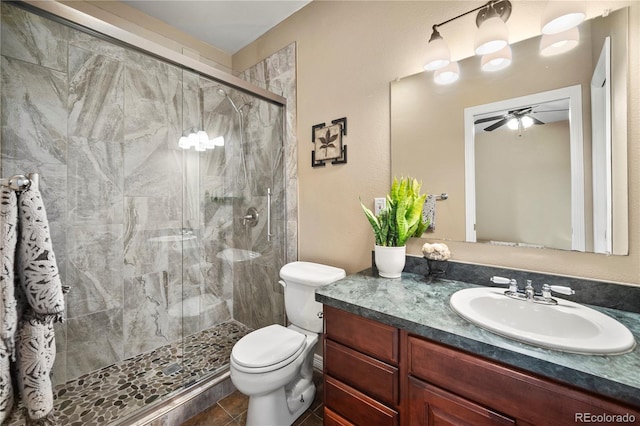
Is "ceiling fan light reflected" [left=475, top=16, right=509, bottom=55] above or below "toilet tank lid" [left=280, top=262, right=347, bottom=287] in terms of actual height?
above

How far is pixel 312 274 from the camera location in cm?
161

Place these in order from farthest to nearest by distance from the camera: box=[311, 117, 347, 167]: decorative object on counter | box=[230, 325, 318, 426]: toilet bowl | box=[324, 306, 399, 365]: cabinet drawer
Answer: box=[311, 117, 347, 167]: decorative object on counter → box=[230, 325, 318, 426]: toilet bowl → box=[324, 306, 399, 365]: cabinet drawer

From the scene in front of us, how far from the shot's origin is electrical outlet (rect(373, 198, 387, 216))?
5.18ft

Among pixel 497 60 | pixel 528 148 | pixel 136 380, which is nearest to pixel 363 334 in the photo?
pixel 528 148

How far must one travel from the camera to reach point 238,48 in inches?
99.7

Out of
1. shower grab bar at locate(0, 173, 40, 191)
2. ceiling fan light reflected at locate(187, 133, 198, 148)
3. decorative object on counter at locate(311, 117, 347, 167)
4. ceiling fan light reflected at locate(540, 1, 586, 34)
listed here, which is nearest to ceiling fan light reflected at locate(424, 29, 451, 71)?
ceiling fan light reflected at locate(540, 1, 586, 34)

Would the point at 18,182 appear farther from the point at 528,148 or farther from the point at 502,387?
the point at 528,148

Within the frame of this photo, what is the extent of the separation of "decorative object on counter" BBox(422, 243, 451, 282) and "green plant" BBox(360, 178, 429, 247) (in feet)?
0.39

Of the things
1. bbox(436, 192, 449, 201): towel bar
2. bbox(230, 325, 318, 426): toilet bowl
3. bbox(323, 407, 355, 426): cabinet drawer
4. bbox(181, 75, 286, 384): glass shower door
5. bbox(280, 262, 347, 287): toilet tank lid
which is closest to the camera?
bbox(323, 407, 355, 426): cabinet drawer

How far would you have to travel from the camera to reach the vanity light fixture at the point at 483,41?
1151 mm

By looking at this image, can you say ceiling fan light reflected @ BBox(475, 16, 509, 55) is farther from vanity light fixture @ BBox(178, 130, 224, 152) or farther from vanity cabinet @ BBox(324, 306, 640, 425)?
vanity light fixture @ BBox(178, 130, 224, 152)

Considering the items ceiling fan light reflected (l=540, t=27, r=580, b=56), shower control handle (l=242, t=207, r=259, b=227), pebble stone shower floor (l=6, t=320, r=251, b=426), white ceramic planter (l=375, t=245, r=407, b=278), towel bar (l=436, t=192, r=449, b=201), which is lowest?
pebble stone shower floor (l=6, t=320, r=251, b=426)

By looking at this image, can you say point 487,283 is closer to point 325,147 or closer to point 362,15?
point 325,147

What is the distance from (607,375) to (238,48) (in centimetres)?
311
